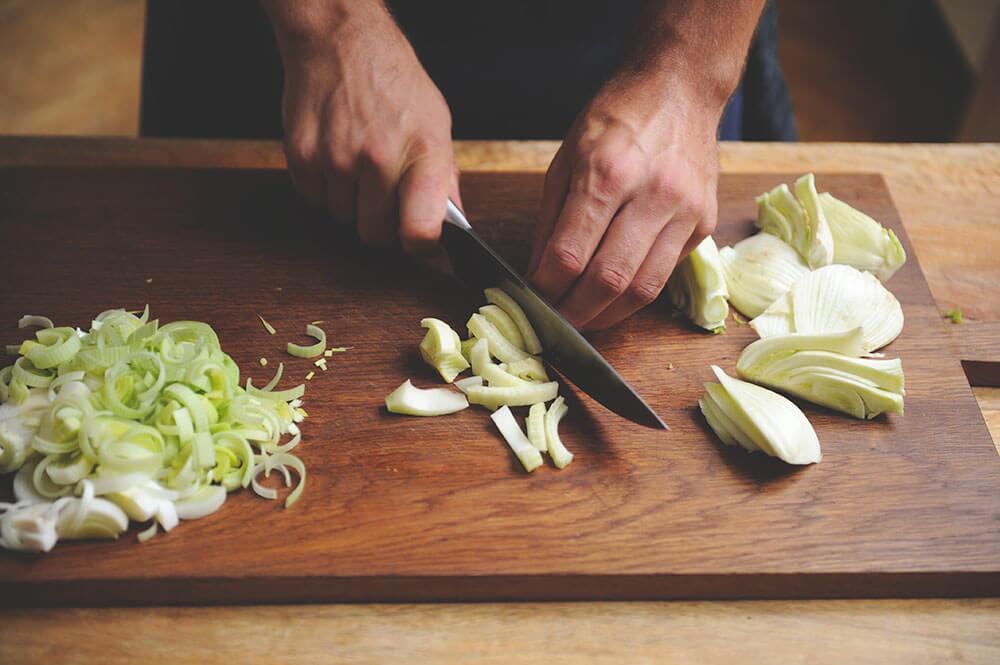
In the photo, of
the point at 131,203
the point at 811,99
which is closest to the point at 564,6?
the point at 131,203

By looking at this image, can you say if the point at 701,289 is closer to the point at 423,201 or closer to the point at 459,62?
the point at 423,201

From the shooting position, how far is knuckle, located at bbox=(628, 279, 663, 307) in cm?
143

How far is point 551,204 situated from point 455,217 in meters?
0.16

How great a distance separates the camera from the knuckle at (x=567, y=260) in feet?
4.56

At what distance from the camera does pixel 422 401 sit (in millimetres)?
1342

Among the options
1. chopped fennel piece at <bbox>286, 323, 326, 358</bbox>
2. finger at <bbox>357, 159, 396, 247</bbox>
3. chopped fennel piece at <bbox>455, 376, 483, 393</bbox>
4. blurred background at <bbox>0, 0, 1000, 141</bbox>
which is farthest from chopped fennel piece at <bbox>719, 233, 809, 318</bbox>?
blurred background at <bbox>0, 0, 1000, 141</bbox>

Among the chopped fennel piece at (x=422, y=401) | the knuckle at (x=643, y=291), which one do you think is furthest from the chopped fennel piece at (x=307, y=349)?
the knuckle at (x=643, y=291)

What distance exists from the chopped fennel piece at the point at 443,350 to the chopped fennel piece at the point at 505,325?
0.21 feet

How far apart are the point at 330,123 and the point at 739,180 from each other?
78 cm

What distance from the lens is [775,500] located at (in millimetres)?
1243

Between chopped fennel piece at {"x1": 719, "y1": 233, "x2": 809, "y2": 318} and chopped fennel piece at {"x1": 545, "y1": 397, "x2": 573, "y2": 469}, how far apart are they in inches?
15.3

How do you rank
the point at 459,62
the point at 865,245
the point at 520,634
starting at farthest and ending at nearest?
the point at 459,62 < the point at 865,245 < the point at 520,634

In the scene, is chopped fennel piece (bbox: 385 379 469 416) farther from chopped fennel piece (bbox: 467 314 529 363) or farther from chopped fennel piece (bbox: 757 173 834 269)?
chopped fennel piece (bbox: 757 173 834 269)

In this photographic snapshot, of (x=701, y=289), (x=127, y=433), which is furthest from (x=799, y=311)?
(x=127, y=433)
